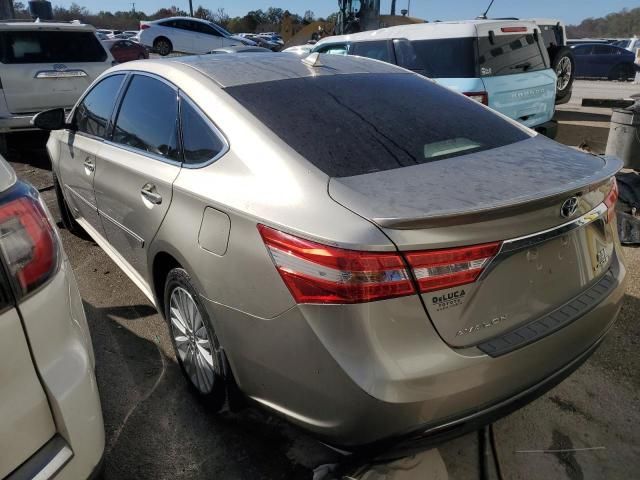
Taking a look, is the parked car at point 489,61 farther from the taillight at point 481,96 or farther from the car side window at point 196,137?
the car side window at point 196,137

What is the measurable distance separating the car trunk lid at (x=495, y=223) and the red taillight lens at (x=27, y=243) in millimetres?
888

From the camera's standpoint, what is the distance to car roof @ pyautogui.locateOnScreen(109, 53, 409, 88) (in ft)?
8.41

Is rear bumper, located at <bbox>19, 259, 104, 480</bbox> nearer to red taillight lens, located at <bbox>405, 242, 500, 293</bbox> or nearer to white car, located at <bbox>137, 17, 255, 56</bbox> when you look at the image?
red taillight lens, located at <bbox>405, 242, 500, 293</bbox>

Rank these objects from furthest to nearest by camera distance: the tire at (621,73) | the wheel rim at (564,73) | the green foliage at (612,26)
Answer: the green foliage at (612,26) → the tire at (621,73) → the wheel rim at (564,73)

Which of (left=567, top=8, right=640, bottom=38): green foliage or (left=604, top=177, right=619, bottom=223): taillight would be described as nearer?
(left=604, top=177, right=619, bottom=223): taillight

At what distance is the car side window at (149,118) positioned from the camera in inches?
102

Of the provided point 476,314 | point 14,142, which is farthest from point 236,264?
point 14,142

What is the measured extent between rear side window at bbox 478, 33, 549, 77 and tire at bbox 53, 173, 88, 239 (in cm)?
465

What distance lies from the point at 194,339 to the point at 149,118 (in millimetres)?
1220

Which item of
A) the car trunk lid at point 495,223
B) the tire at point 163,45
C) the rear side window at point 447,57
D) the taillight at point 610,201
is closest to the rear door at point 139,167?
the car trunk lid at point 495,223

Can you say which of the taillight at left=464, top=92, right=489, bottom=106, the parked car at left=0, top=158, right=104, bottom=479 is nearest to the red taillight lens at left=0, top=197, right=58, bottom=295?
the parked car at left=0, top=158, right=104, bottom=479

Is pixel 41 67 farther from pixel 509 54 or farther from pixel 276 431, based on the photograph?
pixel 276 431

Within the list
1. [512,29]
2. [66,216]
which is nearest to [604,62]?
[512,29]

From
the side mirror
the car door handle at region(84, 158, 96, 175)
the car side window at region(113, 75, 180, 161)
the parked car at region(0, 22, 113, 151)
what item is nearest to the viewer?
the car side window at region(113, 75, 180, 161)
